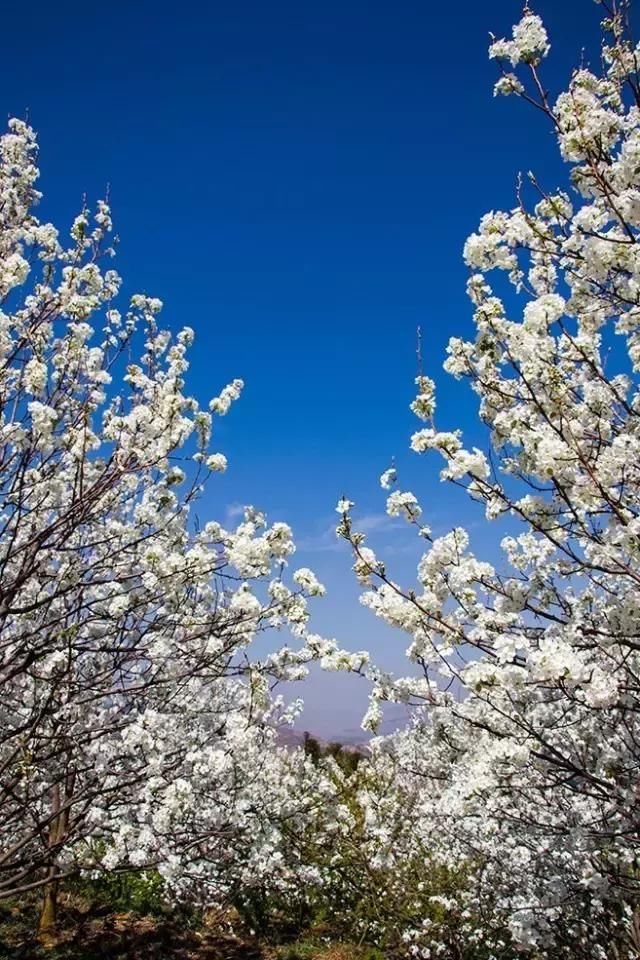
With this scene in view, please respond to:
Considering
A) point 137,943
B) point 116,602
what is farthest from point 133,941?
point 116,602

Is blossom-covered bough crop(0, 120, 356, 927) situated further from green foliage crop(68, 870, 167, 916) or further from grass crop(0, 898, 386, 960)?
green foliage crop(68, 870, 167, 916)

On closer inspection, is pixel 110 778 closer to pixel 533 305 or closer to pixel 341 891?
pixel 533 305

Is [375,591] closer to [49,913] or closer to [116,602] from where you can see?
[116,602]

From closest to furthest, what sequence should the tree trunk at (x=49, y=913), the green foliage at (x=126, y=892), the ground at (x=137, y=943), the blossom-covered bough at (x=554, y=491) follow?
the blossom-covered bough at (x=554, y=491)
the ground at (x=137, y=943)
the tree trunk at (x=49, y=913)
the green foliage at (x=126, y=892)

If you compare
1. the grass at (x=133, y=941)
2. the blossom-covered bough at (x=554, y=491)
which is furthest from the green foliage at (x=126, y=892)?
the blossom-covered bough at (x=554, y=491)

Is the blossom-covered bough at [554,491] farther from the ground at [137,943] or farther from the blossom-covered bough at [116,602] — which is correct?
the ground at [137,943]

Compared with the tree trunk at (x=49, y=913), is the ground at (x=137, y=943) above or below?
below

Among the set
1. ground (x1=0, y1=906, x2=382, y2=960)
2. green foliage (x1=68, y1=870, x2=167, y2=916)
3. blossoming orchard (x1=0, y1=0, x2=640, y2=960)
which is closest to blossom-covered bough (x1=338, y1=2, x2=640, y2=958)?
blossoming orchard (x1=0, y1=0, x2=640, y2=960)

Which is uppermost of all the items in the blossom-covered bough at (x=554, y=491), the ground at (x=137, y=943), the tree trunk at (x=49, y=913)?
the blossom-covered bough at (x=554, y=491)

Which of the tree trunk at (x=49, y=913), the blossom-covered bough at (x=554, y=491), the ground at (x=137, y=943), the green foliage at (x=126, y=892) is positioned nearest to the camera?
the blossom-covered bough at (x=554, y=491)

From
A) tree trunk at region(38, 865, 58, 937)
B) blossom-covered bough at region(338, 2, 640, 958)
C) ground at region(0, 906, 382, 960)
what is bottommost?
ground at region(0, 906, 382, 960)

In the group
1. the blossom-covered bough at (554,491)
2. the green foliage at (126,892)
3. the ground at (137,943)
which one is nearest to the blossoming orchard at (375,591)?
the blossom-covered bough at (554,491)

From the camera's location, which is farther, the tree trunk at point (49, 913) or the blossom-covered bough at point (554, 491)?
the tree trunk at point (49, 913)

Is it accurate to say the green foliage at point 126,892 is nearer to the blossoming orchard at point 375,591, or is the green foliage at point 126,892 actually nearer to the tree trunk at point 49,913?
the tree trunk at point 49,913
